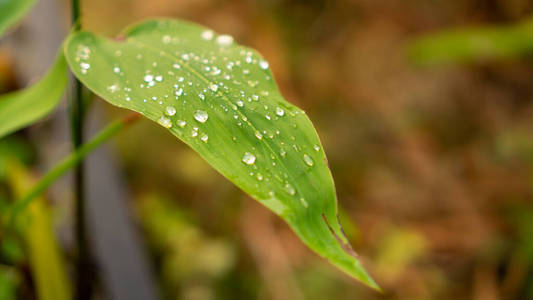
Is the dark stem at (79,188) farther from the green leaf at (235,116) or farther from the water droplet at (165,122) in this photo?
the water droplet at (165,122)

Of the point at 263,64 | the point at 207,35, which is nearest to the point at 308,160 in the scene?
the point at 263,64

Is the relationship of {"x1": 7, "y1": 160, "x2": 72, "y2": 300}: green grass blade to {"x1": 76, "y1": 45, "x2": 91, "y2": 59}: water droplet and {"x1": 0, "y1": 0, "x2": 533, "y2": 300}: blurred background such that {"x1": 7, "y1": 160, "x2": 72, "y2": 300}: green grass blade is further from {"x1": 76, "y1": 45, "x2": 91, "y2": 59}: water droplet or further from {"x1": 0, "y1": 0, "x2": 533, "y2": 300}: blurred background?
{"x1": 76, "y1": 45, "x2": 91, "y2": 59}: water droplet

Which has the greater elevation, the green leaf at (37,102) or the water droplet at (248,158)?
the water droplet at (248,158)

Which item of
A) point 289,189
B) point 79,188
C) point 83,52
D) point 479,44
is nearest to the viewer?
point 289,189

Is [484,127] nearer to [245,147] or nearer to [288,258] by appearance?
[288,258]

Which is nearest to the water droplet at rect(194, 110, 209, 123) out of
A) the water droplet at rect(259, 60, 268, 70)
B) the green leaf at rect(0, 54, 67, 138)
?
the water droplet at rect(259, 60, 268, 70)

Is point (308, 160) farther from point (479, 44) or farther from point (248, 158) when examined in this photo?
point (479, 44)

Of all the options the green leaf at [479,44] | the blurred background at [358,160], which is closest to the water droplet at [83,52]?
the blurred background at [358,160]
